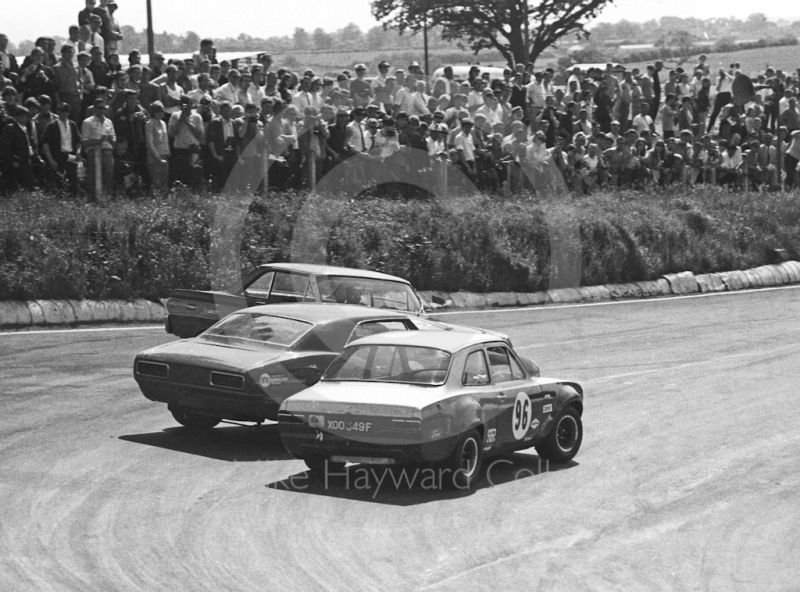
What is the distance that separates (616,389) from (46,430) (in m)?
6.88

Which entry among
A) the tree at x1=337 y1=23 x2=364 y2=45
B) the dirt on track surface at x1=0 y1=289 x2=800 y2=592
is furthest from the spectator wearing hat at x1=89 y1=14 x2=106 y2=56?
the tree at x1=337 y1=23 x2=364 y2=45

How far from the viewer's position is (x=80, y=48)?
21.2 meters

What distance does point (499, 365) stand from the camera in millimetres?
10812

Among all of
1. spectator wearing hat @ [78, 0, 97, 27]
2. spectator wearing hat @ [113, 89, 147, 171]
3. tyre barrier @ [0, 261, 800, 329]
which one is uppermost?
spectator wearing hat @ [78, 0, 97, 27]

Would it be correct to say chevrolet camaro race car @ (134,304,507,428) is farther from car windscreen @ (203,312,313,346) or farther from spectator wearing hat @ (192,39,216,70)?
spectator wearing hat @ (192,39,216,70)

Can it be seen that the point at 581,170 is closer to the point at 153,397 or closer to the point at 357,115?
the point at 357,115

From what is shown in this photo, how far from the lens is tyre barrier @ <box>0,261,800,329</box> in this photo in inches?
712

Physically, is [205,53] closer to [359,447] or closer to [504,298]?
[504,298]

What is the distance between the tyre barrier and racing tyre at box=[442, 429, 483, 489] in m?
5.39

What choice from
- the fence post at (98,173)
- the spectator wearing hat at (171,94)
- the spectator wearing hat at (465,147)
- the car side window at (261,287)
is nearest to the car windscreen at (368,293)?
the car side window at (261,287)

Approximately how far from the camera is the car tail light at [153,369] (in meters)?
11.3

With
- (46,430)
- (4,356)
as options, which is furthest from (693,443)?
(4,356)

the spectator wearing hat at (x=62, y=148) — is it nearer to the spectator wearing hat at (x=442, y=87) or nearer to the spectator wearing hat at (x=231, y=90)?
the spectator wearing hat at (x=231, y=90)

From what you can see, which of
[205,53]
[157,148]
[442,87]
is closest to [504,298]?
[442,87]
